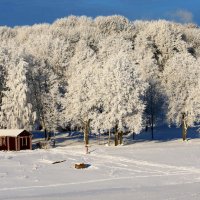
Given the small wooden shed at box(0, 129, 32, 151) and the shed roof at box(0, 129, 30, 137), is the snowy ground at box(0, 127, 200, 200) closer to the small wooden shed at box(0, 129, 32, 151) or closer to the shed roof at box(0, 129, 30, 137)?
the small wooden shed at box(0, 129, 32, 151)

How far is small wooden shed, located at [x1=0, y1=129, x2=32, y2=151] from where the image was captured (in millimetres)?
64500

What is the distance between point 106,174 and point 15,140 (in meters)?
23.2

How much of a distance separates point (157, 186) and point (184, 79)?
41326 millimetres

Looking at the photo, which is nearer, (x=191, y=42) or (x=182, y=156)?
(x=182, y=156)

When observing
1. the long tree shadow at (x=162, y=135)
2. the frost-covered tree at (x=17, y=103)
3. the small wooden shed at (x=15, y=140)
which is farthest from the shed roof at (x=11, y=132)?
the long tree shadow at (x=162, y=135)

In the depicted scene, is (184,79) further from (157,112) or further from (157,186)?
(157,186)

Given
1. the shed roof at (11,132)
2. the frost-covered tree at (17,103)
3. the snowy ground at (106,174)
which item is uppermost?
the frost-covered tree at (17,103)

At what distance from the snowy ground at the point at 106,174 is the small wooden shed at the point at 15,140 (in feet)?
16.8

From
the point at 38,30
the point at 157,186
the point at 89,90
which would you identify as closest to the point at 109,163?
the point at 157,186

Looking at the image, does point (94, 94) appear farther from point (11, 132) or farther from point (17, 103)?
point (11, 132)

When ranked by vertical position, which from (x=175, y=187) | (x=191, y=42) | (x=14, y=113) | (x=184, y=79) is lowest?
(x=175, y=187)

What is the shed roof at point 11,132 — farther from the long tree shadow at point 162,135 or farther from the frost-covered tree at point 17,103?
the long tree shadow at point 162,135

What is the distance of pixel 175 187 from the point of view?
118 ft

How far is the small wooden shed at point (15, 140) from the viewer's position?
6450 cm
